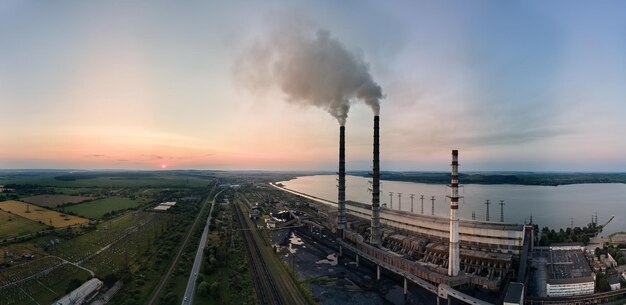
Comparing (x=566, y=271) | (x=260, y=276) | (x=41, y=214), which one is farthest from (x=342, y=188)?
(x=41, y=214)

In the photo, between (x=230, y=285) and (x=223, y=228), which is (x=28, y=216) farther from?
(x=230, y=285)

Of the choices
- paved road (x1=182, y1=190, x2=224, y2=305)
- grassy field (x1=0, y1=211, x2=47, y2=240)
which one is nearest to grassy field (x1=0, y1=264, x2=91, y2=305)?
paved road (x1=182, y1=190, x2=224, y2=305)

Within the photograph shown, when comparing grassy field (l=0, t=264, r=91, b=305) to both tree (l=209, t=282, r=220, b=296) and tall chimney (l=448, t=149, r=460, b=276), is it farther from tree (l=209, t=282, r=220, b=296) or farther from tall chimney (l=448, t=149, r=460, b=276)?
tall chimney (l=448, t=149, r=460, b=276)

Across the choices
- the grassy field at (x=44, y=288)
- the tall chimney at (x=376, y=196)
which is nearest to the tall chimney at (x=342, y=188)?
the tall chimney at (x=376, y=196)

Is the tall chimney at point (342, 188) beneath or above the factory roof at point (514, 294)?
above

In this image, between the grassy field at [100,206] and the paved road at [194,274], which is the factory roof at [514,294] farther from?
the grassy field at [100,206]

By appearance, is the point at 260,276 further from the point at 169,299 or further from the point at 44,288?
the point at 44,288
